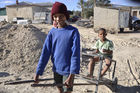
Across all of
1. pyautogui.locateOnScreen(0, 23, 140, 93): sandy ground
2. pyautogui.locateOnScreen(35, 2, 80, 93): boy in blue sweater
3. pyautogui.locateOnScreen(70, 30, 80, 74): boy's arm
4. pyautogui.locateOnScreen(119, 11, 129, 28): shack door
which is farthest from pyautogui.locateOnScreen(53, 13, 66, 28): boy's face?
pyautogui.locateOnScreen(119, 11, 129, 28): shack door

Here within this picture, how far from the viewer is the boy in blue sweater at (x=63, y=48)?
6.26 ft

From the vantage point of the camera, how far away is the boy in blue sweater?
1907 mm

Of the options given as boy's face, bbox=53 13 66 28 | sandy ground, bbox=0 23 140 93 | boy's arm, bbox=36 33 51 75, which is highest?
boy's face, bbox=53 13 66 28

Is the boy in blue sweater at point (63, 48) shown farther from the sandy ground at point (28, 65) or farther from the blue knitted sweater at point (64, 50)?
the sandy ground at point (28, 65)

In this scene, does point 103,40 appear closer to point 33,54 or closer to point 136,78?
point 136,78

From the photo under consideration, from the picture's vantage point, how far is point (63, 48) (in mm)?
2002

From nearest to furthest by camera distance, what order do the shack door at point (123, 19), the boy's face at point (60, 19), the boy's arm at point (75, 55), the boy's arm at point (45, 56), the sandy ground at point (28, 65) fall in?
the boy's arm at point (75, 55) < the boy's face at point (60, 19) < the boy's arm at point (45, 56) < the sandy ground at point (28, 65) < the shack door at point (123, 19)

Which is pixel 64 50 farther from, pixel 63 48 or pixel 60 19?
pixel 60 19

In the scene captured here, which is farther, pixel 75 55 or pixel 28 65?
pixel 28 65

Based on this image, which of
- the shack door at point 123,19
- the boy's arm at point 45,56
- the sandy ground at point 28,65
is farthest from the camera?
the shack door at point 123,19

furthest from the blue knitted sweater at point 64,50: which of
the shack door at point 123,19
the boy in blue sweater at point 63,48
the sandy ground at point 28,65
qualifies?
the shack door at point 123,19

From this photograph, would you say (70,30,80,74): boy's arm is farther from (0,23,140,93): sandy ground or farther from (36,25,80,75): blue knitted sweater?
(0,23,140,93): sandy ground

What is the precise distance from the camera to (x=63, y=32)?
198cm

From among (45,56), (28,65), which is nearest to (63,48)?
(45,56)
